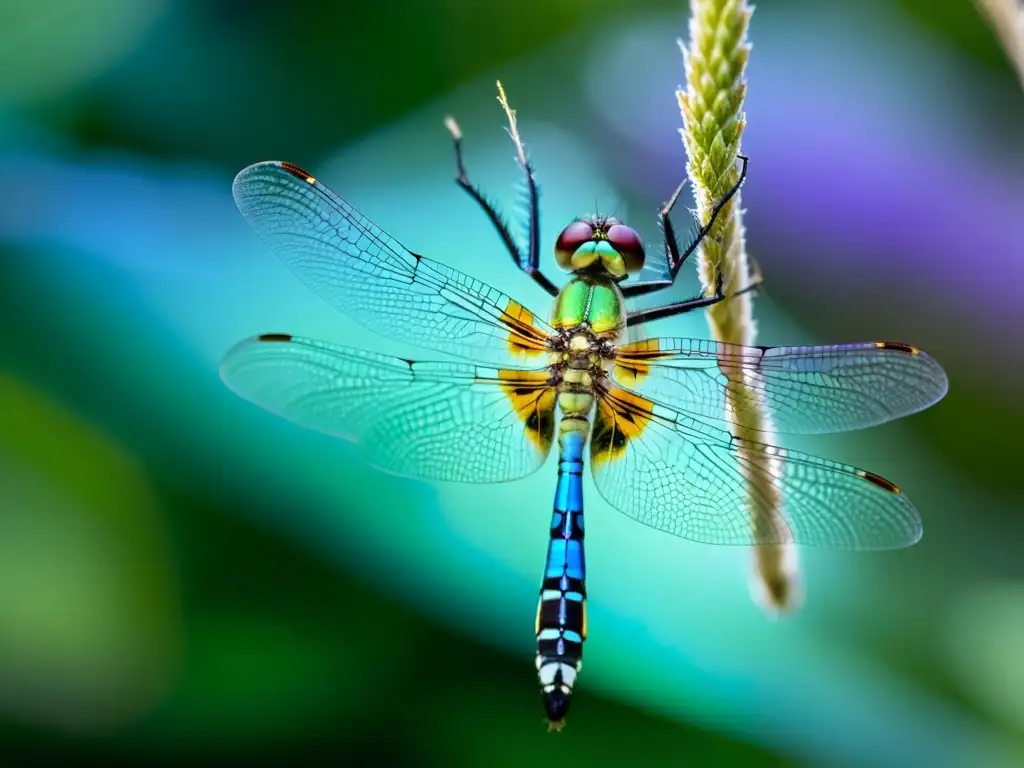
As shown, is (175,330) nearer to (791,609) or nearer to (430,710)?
(430,710)

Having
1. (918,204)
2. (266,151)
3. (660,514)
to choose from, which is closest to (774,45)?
(918,204)

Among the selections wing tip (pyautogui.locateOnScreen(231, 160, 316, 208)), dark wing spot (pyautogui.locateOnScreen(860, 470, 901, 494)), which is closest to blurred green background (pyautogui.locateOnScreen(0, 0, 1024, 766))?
dark wing spot (pyautogui.locateOnScreen(860, 470, 901, 494))

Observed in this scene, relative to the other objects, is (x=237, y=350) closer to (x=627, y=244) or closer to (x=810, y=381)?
(x=627, y=244)

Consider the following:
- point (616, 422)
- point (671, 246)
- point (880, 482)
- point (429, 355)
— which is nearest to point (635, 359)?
point (616, 422)

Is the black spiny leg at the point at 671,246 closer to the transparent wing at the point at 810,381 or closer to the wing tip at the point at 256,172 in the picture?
the transparent wing at the point at 810,381

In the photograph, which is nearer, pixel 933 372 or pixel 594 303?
pixel 933 372
